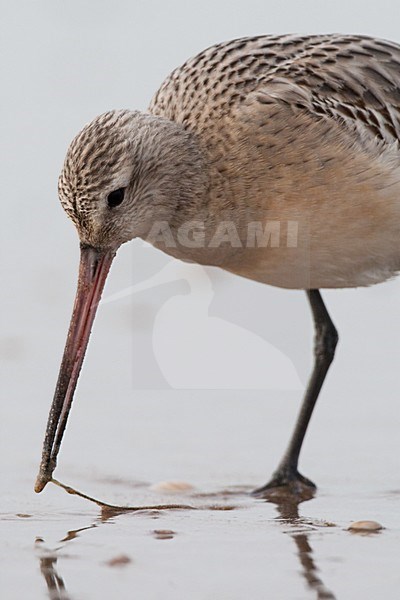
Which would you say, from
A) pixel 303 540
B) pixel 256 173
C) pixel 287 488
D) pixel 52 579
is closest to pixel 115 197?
pixel 256 173

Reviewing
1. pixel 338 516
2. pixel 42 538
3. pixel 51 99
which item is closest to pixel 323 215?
pixel 338 516

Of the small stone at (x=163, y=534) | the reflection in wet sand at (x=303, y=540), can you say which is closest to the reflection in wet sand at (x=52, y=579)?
the small stone at (x=163, y=534)

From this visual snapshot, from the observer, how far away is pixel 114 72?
14.3 m

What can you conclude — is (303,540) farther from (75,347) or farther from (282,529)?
(75,347)

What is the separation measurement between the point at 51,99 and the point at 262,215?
776 centimetres

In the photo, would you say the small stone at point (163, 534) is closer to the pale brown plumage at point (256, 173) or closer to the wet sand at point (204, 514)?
the wet sand at point (204, 514)

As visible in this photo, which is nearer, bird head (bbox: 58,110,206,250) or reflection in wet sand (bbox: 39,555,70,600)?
reflection in wet sand (bbox: 39,555,70,600)

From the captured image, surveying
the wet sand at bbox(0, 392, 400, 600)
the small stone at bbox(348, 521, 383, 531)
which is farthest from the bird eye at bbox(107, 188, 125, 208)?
the small stone at bbox(348, 521, 383, 531)

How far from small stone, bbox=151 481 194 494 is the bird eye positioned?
139 cm

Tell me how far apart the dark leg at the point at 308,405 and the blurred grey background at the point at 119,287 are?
30 centimetres

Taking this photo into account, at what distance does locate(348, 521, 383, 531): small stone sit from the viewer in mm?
5682

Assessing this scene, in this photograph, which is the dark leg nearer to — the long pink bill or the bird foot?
the bird foot

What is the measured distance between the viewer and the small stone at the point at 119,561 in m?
5.07

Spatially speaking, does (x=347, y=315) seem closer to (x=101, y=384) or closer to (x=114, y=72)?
(x=101, y=384)
